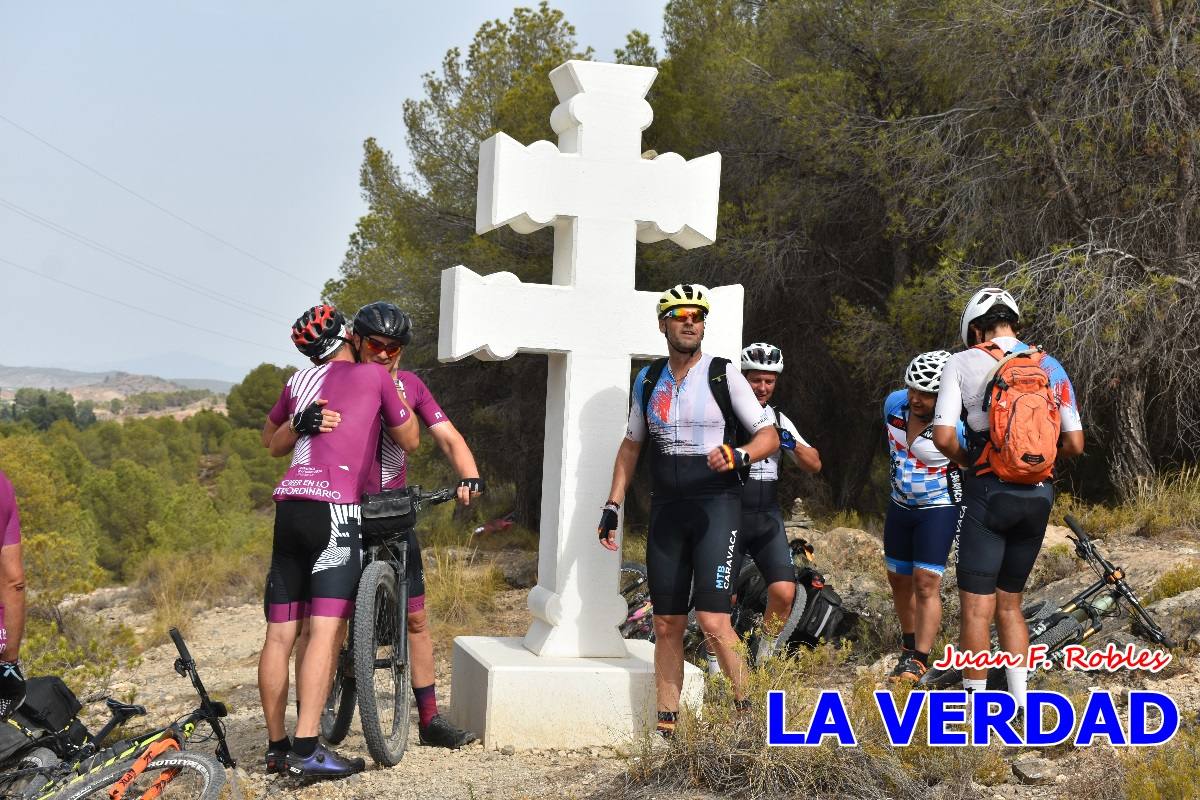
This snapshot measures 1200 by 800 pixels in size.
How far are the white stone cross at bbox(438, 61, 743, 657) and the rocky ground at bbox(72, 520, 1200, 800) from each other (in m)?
0.79

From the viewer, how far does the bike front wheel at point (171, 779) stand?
13.6ft

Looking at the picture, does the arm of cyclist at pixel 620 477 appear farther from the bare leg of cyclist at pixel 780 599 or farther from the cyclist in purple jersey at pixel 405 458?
the bare leg of cyclist at pixel 780 599

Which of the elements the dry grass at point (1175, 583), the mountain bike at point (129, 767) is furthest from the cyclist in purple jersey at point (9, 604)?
the dry grass at point (1175, 583)

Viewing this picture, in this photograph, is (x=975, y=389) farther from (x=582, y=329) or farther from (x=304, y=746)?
(x=304, y=746)

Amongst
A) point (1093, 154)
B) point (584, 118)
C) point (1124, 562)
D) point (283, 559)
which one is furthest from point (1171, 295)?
point (283, 559)

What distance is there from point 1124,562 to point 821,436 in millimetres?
9042

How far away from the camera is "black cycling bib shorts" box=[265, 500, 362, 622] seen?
4.83m

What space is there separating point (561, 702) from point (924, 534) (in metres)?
2.02

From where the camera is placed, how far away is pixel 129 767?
4.19 m

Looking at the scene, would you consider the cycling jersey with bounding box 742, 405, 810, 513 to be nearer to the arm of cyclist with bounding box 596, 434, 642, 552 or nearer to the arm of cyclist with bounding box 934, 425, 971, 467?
the arm of cyclist with bounding box 596, 434, 642, 552

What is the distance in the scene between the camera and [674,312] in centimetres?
525

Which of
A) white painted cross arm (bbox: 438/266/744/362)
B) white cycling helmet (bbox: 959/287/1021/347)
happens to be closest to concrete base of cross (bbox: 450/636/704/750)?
white painted cross arm (bbox: 438/266/744/362)

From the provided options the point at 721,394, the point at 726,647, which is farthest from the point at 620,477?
the point at 726,647

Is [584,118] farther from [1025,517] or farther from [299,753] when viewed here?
[299,753]
